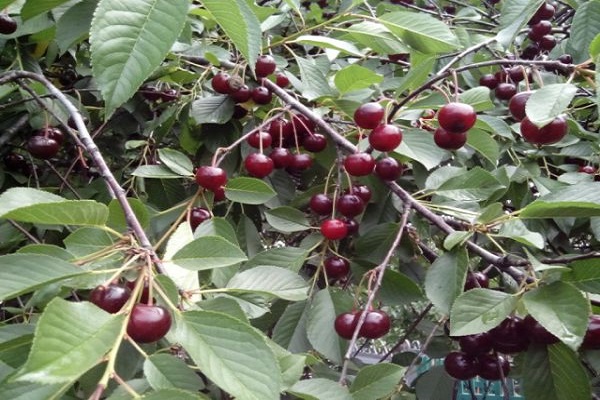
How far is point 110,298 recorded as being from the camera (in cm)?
64

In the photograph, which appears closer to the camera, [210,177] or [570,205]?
[570,205]

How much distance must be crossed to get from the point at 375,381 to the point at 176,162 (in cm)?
60

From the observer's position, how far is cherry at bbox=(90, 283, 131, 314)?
0.63 metres

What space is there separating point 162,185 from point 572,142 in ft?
3.49

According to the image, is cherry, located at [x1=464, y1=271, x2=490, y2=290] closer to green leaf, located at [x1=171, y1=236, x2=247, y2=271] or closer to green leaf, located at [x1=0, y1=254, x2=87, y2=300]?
green leaf, located at [x1=171, y1=236, x2=247, y2=271]

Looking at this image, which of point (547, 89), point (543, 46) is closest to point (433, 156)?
point (547, 89)

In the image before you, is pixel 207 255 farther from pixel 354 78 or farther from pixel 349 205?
pixel 354 78

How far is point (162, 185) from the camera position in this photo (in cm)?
134

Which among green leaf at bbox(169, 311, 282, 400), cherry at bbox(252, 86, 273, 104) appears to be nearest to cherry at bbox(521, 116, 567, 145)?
cherry at bbox(252, 86, 273, 104)

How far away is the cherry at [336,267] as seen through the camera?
113 cm

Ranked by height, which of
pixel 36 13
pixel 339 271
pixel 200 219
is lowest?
pixel 339 271

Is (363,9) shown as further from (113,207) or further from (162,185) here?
(113,207)

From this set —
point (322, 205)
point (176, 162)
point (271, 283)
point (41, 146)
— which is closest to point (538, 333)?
point (271, 283)

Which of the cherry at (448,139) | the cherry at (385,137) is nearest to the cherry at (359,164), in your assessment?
the cherry at (385,137)
